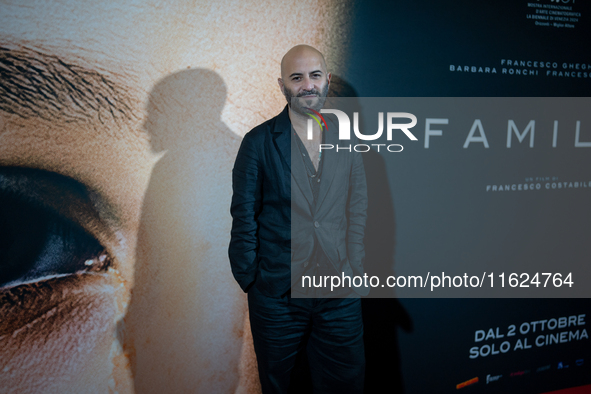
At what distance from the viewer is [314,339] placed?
5.52ft

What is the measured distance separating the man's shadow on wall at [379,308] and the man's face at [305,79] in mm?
667

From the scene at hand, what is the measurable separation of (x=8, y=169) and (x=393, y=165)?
209 centimetres

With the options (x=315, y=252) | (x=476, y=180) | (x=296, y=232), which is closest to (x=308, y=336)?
(x=315, y=252)

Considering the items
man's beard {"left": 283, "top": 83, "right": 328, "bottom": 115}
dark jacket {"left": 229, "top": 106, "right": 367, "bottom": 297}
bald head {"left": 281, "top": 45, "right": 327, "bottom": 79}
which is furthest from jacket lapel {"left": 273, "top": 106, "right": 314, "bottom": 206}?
bald head {"left": 281, "top": 45, "right": 327, "bottom": 79}

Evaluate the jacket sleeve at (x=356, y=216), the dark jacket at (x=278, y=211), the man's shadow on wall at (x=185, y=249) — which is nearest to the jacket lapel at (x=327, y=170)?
the dark jacket at (x=278, y=211)

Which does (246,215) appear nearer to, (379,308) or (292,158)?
(292,158)

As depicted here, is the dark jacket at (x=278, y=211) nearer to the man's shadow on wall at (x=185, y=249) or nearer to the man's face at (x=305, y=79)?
the man's face at (x=305, y=79)

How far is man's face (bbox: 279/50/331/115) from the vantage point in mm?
1421

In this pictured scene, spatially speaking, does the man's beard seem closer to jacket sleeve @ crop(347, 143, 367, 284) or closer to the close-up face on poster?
the close-up face on poster

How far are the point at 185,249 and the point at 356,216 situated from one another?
3.29 feet

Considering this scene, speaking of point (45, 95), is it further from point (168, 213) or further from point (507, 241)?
point (507, 241)

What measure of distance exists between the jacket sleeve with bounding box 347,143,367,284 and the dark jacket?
0.09 meters

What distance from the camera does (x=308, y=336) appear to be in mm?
1683

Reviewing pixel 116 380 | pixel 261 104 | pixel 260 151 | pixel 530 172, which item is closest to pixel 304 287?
pixel 260 151
